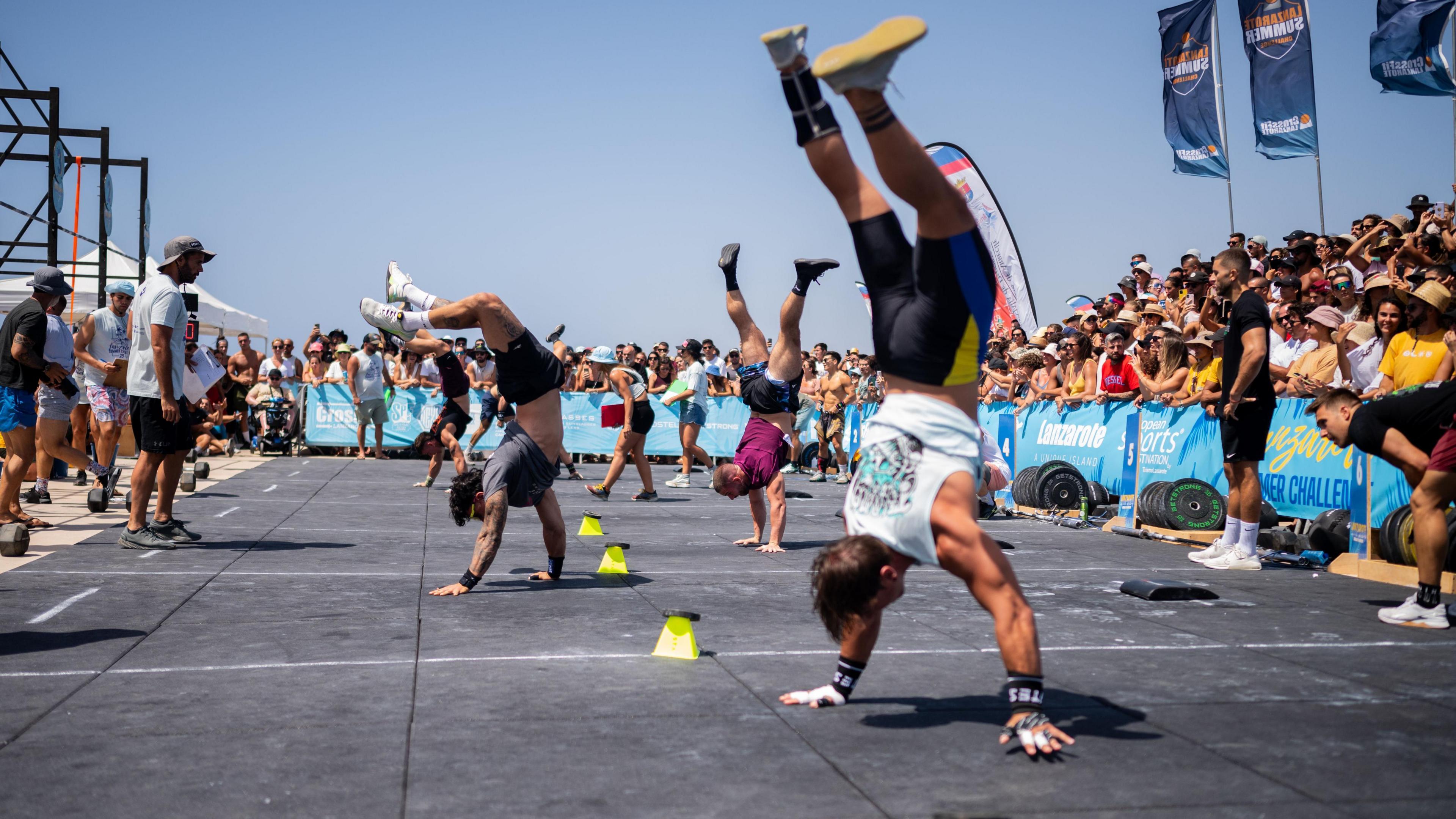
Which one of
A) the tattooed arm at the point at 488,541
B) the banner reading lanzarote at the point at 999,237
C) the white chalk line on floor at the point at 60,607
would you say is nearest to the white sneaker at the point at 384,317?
the tattooed arm at the point at 488,541

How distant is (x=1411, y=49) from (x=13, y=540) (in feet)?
51.2

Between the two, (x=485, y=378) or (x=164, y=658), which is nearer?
(x=164, y=658)

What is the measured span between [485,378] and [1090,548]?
14082 millimetres

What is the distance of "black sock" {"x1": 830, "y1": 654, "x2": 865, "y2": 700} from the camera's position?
3.92 meters

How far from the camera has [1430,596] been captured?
573cm

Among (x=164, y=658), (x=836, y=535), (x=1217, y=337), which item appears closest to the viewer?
(x=164, y=658)

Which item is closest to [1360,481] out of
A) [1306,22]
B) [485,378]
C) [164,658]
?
[164,658]

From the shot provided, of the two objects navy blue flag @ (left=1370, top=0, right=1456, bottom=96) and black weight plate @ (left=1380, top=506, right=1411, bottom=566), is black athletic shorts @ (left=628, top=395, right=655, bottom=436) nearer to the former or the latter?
black weight plate @ (left=1380, top=506, right=1411, bottom=566)

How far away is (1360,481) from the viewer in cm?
797

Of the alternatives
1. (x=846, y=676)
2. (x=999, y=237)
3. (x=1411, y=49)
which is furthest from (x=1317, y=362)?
(x=999, y=237)

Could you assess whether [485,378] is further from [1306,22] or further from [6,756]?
[6,756]

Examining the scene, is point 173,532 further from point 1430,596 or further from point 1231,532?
point 1430,596

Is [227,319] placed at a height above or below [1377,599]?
above

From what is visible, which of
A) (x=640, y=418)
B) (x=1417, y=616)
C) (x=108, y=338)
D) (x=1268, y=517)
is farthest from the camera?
(x=640, y=418)
